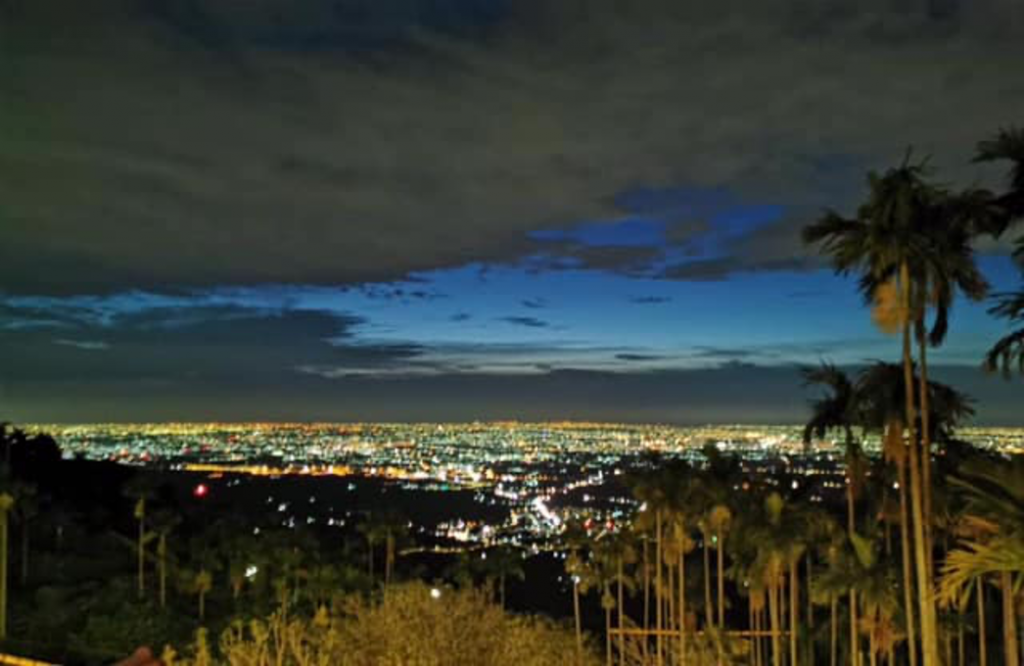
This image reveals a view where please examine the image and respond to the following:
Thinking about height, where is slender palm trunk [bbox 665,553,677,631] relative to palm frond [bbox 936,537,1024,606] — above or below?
below

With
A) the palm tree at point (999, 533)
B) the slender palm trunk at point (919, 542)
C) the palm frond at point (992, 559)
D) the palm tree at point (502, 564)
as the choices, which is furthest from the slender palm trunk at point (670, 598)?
the palm frond at point (992, 559)

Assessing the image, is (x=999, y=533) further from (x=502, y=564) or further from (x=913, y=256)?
(x=502, y=564)

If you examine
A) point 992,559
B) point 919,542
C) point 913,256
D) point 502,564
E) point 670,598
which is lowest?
point 502,564

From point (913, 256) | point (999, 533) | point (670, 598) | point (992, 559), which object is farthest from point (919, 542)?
point (670, 598)

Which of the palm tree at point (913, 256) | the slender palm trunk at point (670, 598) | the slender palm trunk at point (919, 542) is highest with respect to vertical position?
the palm tree at point (913, 256)

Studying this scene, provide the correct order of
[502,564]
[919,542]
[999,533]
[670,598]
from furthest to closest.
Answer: [502,564]
[670,598]
[919,542]
[999,533]

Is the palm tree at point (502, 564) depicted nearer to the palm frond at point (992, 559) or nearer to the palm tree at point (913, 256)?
the palm tree at point (913, 256)

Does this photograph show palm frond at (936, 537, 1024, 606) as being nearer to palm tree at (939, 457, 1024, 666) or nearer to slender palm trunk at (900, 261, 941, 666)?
palm tree at (939, 457, 1024, 666)

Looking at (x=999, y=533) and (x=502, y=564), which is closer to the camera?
(x=999, y=533)

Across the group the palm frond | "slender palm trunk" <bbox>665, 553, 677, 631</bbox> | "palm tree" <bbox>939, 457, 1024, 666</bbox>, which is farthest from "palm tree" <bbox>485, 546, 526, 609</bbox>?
the palm frond

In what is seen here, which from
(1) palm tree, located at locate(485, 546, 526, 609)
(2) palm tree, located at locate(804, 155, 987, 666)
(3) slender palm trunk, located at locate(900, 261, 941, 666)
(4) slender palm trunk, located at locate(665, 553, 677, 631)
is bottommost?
(1) palm tree, located at locate(485, 546, 526, 609)

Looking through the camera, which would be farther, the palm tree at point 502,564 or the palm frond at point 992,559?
the palm tree at point 502,564

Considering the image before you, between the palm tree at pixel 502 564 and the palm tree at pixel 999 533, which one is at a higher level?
the palm tree at pixel 999 533
